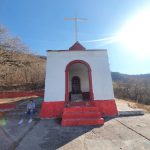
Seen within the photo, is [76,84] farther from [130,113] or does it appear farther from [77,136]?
[77,136]

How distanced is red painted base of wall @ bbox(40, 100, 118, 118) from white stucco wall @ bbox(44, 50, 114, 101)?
0.24 m

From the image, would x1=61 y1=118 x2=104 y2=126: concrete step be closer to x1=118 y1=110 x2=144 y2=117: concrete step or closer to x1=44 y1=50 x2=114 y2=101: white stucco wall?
x1=44 y1=50 x2=114 y2=101: white stucco wall

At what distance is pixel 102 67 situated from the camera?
38.8 feet

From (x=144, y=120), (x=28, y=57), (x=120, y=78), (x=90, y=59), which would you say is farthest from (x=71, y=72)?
(x=120, y=78)

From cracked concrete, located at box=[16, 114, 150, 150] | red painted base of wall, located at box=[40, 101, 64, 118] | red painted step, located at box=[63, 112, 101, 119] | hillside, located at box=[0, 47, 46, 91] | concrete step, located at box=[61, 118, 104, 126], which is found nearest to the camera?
cracked concrete, located at box=[16, 114, 150, 150]

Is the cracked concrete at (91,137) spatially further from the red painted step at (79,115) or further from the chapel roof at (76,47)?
the chapel roof at (76,47)

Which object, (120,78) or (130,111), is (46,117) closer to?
(130,111)

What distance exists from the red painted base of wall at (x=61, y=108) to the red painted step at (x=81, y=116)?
114cm

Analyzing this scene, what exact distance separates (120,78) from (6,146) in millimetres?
57852

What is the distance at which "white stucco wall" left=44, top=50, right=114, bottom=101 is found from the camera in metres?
11.2

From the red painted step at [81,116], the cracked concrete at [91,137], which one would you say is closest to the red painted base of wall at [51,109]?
the cracked concrete at [91,137]

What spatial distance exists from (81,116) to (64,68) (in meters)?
3.21

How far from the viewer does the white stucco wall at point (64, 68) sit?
1123 centimetres

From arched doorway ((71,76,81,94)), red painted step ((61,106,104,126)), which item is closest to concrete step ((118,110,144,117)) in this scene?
red painted step ((61,106,104,126))
